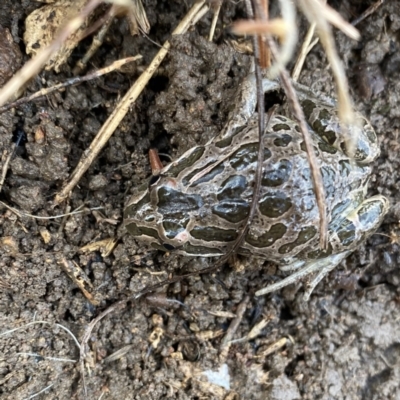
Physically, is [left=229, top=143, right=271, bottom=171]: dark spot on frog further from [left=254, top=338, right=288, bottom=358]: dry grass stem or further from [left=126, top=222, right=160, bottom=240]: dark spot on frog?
[left=254, top=338, right=288, bottom=358]: dry grass stem

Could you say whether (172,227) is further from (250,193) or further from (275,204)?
(275,204)

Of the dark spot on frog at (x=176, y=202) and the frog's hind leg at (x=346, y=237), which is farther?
the frog's hind leg at (x=346, y=237)

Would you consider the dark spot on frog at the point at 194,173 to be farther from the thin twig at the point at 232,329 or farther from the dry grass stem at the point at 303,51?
the thin twig at the point at 232,329

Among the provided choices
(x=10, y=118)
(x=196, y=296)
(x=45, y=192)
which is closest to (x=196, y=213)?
(x=196, y=296)

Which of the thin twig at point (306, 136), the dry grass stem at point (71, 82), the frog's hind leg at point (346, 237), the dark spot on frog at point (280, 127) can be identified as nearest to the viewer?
the thin twig at point (306, 136)

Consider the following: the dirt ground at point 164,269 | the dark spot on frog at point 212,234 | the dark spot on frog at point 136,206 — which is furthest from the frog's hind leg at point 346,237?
the dark spot on frog at point 136,206

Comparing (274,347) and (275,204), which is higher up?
(275,204)

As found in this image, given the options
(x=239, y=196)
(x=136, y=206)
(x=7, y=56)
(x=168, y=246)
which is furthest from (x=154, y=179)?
(x=7, y=56)
